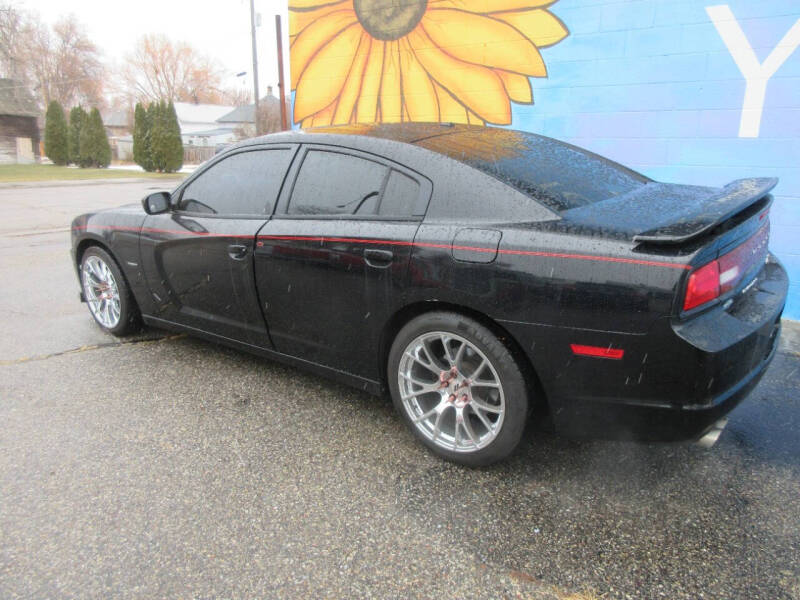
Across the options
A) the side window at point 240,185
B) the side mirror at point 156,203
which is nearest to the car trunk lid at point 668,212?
the side window at point 240,185

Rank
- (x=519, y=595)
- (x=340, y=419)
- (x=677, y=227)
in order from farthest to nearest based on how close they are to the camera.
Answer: (x=340, y=419)
(x=677, y=227)
(x=519, y=595)

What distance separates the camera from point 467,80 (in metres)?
6.43

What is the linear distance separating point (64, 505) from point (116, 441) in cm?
51

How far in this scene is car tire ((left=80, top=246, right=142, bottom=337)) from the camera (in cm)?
413

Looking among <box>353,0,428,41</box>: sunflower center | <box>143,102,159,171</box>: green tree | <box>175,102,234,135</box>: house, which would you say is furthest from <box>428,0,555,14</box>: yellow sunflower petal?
<box>175,102,234,135</box>: house

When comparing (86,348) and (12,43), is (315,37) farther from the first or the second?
(12,43)

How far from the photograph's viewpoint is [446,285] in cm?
241

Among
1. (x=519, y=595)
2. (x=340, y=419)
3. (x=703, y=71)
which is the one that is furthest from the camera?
(x=703, y=71)

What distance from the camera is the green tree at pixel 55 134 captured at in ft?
122

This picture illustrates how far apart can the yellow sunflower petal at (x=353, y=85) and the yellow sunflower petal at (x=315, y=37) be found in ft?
1.11

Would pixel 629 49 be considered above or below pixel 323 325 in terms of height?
above

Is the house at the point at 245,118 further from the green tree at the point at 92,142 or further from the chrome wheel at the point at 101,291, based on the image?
the chrome wheel at the point at 101,291

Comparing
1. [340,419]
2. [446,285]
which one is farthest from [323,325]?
[446,285]

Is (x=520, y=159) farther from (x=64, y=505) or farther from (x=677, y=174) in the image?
(x=677, y=174)
